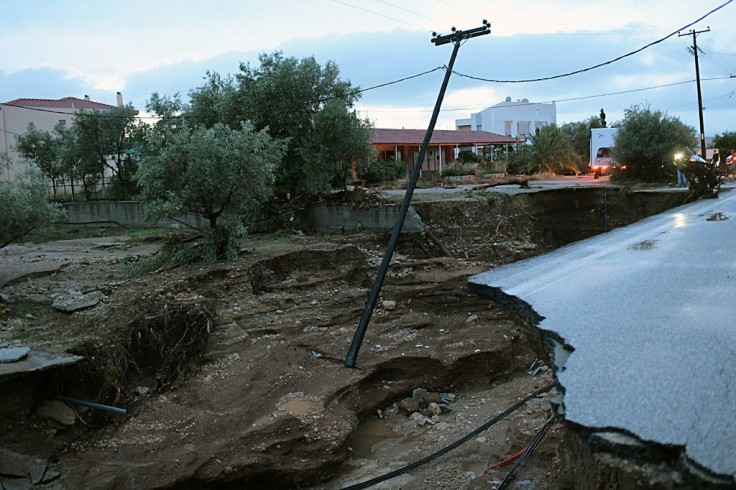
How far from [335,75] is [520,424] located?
50.3 feet

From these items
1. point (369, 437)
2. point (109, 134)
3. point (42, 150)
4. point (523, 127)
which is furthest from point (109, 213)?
point (523, 127)

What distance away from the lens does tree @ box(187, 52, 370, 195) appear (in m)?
19.9

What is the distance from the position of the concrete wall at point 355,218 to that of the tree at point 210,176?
4676 mm

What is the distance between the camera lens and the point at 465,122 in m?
70.4

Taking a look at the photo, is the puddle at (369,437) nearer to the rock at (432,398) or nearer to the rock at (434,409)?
the rock at (434,409)

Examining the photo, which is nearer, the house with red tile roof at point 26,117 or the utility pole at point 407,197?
the utility pole at point 407,197

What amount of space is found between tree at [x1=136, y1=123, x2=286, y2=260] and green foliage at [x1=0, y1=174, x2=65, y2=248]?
2.27m

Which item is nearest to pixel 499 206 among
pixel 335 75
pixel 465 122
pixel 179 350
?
pixel 335 75

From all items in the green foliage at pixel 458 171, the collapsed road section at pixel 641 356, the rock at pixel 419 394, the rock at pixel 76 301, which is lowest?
the rock at pixel 419 394

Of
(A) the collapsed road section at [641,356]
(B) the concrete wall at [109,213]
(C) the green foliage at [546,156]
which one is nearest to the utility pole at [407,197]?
(A) the collapsed road section at [641,356]

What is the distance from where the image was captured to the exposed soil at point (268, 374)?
28.6ft

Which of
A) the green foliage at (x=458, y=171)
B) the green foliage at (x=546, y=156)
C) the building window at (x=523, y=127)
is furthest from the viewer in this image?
the building window at (x=523, y=127)

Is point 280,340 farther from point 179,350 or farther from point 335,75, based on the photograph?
point 335,75

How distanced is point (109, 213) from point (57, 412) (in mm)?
19721
